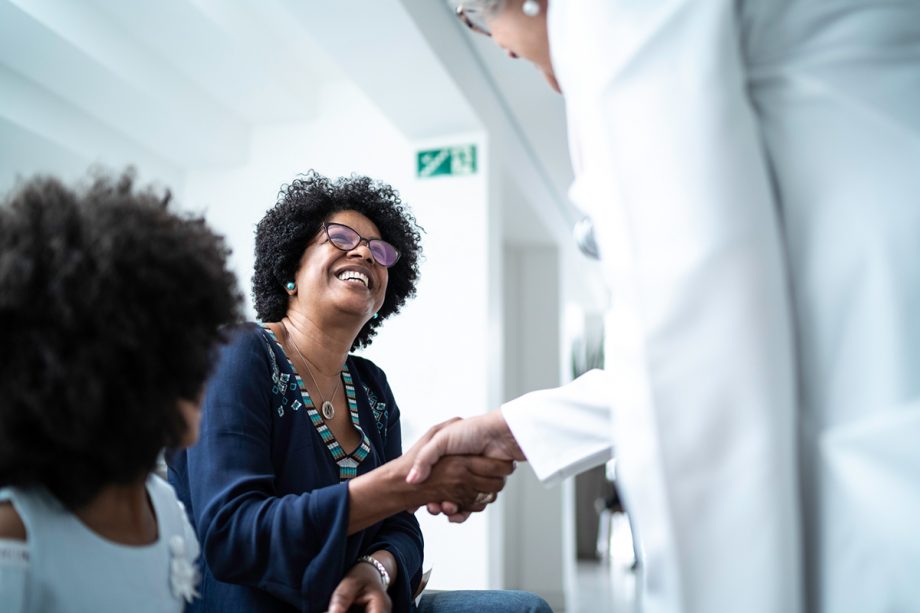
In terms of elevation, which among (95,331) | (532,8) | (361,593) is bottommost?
(361,593)

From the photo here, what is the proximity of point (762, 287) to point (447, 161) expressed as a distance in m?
3.81

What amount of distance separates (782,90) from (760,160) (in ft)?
0.41

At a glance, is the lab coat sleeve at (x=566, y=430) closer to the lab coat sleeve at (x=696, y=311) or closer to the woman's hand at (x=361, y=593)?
the lab coat sleeve at (x=696, y=311)

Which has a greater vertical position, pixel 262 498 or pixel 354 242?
pixel 354 242

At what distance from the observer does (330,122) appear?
4746 mm

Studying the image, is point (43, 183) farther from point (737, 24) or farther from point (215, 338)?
point (737, 24)

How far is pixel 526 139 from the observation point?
18.9ft

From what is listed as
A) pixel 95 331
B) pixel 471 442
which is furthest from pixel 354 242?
pixel 95 331

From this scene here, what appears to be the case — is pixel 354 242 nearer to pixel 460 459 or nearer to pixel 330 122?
pixel 460 459

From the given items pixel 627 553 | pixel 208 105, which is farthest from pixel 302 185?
pixel 627 553

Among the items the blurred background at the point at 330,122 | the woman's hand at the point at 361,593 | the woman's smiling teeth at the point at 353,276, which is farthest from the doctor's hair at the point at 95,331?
the blurred background at the point at 330,122

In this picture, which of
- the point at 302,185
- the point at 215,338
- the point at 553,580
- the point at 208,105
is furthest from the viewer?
the point at 553,580

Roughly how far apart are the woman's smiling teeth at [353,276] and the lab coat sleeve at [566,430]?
2.26ft

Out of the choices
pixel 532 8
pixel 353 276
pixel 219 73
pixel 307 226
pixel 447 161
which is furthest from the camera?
pixel 447 161
